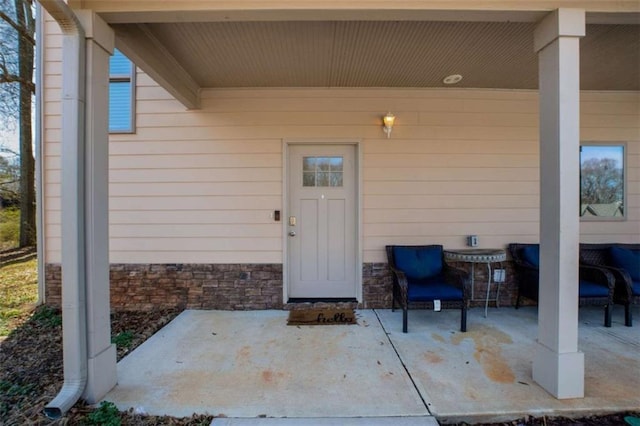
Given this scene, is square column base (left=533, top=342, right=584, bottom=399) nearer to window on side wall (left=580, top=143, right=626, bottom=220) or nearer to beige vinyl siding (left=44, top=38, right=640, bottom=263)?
beige vinyl siding (left=44, top=38, right=640, bottom=263)

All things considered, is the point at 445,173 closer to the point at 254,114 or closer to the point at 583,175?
the point at 583,175

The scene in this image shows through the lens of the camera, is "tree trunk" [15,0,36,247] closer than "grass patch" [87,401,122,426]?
No

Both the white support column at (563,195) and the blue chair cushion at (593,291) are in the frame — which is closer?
the white support column at (563,195)

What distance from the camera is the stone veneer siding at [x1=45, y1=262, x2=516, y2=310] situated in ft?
12.2

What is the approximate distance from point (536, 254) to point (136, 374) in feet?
14.4

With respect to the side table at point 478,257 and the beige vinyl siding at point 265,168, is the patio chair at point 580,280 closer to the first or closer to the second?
the side table at point 478,257

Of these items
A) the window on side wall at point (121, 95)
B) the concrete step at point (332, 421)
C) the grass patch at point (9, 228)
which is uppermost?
the window on side wall at point (121, 95)

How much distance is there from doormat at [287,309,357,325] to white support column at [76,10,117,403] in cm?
175

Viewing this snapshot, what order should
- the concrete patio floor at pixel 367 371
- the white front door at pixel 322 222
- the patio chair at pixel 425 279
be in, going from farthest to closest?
the white front door at pixel 322 222 → the patio chair at pixel 425 279 → the concrete patio floor at pixel 367 371

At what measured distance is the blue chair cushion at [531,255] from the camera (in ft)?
11.8

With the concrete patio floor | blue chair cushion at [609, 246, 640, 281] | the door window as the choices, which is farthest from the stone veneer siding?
blue chair cushion at [609, 246, 640, 281]

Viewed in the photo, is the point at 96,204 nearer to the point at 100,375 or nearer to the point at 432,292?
the point at 100,375

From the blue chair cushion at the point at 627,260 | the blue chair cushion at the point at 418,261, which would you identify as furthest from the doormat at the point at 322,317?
the blue chair cushion at the point at 627,260

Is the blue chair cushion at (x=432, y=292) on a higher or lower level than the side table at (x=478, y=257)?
lower
